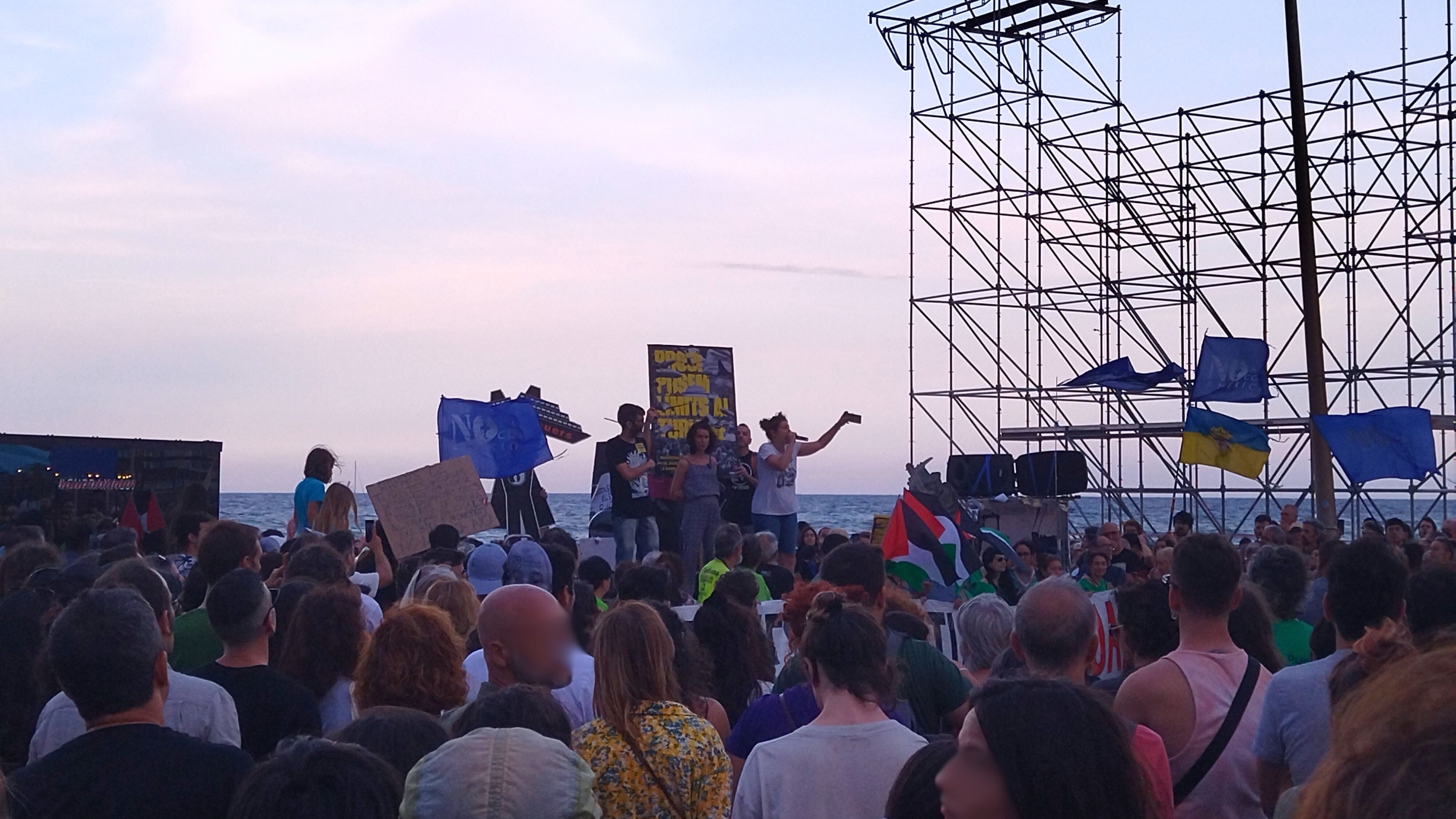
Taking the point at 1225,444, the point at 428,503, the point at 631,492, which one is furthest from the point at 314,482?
the point at 1225,444

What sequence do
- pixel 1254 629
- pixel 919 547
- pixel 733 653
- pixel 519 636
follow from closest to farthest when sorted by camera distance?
pixel 519 636 < pixel 1254 629 < pixel 733 653 < pixel 919 547

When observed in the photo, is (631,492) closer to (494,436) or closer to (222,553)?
(494,436)

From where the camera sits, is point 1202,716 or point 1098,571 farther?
point 1098,571

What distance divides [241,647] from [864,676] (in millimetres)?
2094

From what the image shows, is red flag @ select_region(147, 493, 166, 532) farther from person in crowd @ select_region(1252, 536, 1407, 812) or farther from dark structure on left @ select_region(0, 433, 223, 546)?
person in crowd @ select_region(1252, 536, 1407, 812)

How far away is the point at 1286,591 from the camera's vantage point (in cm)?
596

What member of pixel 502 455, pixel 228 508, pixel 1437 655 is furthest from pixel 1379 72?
pixel 228 508

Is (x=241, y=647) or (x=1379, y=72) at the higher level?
(x=1379, y=72)

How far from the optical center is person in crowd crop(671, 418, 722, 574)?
483 inches

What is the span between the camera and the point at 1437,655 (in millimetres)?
1284

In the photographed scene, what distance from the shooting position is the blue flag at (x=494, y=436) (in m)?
12.1

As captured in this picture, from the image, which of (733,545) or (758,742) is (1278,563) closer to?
(758,742)

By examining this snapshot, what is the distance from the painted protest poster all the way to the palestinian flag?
13.4ft

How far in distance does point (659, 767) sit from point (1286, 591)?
135 inches
